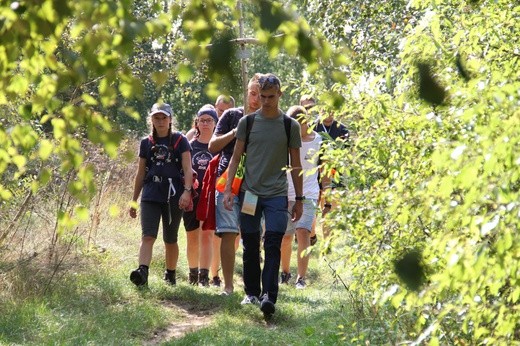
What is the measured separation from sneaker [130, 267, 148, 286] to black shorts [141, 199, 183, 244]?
13.3 inches

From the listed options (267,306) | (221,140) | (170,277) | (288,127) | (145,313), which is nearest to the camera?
(267,306)

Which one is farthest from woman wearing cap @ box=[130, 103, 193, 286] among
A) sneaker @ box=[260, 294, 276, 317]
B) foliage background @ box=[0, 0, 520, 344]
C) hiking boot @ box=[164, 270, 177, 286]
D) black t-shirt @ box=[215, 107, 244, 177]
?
foliage background @ box=[0, 0, 520, 344]

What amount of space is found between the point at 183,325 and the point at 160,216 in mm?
1679

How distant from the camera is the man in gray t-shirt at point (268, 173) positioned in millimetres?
9344

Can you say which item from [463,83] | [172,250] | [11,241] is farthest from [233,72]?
[11,241]

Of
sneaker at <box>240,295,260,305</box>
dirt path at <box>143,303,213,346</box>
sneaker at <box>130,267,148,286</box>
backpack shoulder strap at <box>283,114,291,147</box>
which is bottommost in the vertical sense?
dirt path at <box>143,303,213,346</box>

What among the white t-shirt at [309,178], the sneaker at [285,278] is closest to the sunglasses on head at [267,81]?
the white t-shirt at [309,178]

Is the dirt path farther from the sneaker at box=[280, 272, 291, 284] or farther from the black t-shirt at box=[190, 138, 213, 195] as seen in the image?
the sneaker at box=[280, 272, 291, 284]

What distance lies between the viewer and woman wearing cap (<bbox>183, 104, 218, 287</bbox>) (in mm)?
11672

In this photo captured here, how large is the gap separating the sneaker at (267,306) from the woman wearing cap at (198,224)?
239cm

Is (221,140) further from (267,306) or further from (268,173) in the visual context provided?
(267,306)

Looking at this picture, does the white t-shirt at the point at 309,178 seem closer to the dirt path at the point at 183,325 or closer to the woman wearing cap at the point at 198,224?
the woman wearing cap at the point at 198,224

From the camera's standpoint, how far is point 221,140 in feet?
33.3

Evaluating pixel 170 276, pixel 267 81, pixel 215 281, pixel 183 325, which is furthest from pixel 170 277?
pixel 267 81
